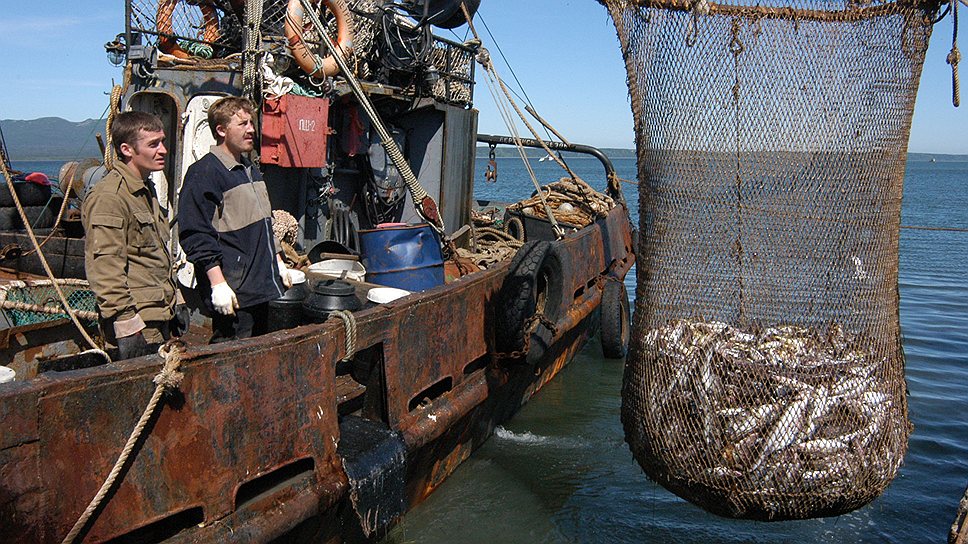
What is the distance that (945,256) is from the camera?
18.6m

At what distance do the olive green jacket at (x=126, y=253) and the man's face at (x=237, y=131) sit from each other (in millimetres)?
453

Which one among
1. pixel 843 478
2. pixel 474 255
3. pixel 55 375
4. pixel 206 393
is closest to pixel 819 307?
pixel 843 478

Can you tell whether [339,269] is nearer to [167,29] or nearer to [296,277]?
[296,277]

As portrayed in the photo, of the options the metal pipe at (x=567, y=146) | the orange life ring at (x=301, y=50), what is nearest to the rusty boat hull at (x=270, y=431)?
the orange life ring at (x=301, y=50)

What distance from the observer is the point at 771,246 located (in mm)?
4047

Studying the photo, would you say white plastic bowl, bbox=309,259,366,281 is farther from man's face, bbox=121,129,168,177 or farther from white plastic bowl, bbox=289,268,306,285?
man's face, bbox=121,129,168,177

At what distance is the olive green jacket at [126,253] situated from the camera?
11.3ft

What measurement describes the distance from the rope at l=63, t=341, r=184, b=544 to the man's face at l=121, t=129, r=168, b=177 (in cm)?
100

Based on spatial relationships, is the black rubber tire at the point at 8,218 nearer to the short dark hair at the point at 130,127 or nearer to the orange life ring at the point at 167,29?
the orange life ring at the point at 167,29

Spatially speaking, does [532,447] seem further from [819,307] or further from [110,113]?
[110,113]

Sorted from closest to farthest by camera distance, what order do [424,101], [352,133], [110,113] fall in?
[110,113], [352,133], [424,101]

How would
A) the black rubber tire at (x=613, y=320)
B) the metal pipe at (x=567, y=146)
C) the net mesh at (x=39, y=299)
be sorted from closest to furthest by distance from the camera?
the net mesh at (x=39, y=299), the black rubber tire at (x=613, y=320), the metal pipe at (x=567, y=146)

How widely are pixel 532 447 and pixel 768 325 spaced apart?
9.70 ft

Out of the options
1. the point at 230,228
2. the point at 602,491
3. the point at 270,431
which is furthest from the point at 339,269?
the point at 602,491
